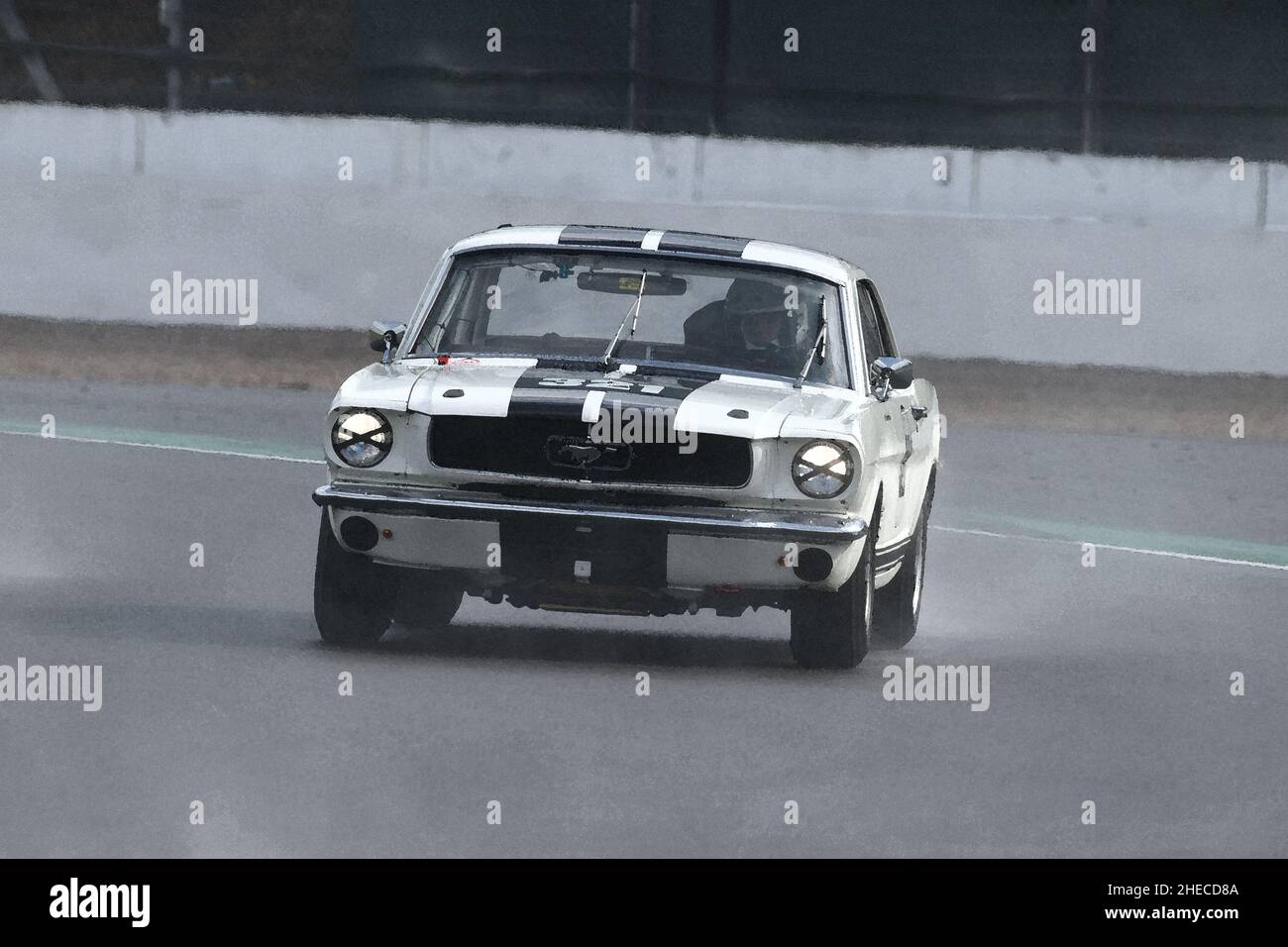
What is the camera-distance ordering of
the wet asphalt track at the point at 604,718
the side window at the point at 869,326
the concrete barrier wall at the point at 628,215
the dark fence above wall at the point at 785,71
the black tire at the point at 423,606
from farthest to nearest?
1. the dark fence above wall at the point at 785,71
2. the concrete barrier wall at the point at 628,215
3. the side window at the point at 869,326
4. the black tire at the point at 423,606
5. the wet asphalt track at the point at 604,718

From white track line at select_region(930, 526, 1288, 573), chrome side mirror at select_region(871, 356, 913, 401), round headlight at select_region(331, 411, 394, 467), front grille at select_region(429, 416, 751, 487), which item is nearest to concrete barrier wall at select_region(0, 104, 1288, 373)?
white track line at select_region(930, 526, 1288, 573)

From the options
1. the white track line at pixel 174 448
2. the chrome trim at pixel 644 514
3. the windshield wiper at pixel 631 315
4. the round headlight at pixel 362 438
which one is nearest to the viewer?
the chrome trim at pixel 644 514

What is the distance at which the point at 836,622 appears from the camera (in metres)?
10.1

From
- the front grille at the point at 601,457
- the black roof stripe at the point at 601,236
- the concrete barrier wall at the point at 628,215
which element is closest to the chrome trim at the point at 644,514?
the front grille at the point at 601,457

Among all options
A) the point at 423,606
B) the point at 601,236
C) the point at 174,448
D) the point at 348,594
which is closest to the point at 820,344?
the point at 601,236

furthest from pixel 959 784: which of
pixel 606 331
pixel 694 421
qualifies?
pixel 606 331

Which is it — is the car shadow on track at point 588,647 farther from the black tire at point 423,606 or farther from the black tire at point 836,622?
the black tire at point 836,622

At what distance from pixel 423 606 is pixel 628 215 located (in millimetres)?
11347

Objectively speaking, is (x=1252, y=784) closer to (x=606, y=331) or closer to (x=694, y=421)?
(x=694, y=421)

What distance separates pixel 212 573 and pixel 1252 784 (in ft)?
17.2

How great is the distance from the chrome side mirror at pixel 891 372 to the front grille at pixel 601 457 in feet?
3.71

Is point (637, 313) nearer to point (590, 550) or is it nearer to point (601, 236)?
point (601, 236)

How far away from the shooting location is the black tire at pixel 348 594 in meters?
10.1

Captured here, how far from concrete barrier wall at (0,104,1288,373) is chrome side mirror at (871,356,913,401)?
10.4 m
